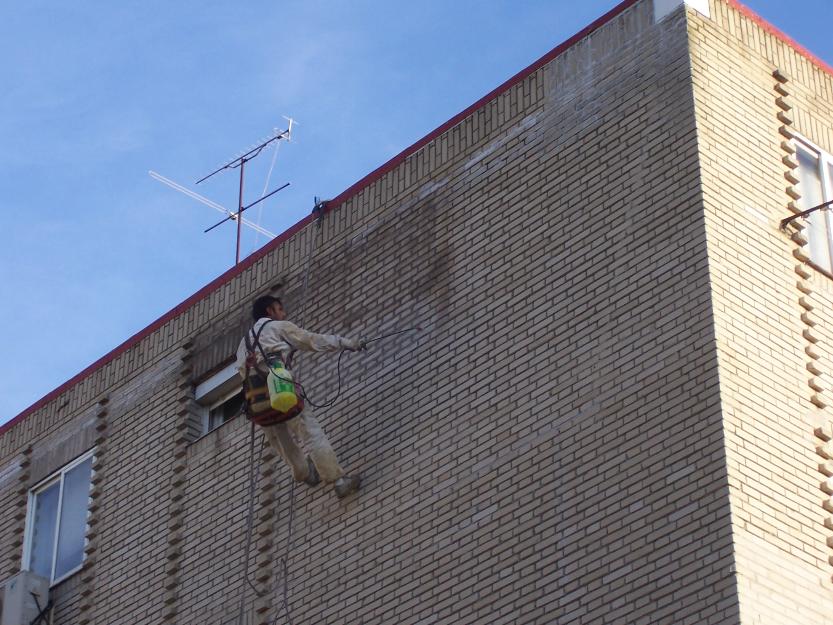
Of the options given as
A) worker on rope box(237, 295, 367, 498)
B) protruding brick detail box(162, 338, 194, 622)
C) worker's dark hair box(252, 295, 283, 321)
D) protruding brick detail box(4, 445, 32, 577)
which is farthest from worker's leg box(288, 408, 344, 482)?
protruding brick detail box(4, 445, 32, 577)

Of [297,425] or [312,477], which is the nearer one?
[297,425]

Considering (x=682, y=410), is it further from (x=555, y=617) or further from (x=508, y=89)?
(x=508, y=89)

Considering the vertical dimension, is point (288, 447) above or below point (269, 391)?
below

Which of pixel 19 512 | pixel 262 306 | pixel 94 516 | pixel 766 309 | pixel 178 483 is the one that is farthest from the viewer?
pixel 19 512

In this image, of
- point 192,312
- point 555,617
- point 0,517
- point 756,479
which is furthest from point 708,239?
point 0,517

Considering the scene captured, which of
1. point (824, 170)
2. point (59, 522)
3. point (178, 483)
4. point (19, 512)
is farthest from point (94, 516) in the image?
point (824, 170)

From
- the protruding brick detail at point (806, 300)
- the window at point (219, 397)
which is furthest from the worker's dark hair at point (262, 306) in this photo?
the protruding brick detail at point (806, 300)

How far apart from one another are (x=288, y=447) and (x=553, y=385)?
10.0 ft

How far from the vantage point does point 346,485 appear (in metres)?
17.6

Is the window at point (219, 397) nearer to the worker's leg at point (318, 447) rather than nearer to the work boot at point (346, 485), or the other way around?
the worker's leg at point (318, 447)

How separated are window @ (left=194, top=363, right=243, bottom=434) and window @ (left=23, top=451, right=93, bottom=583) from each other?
1801mm

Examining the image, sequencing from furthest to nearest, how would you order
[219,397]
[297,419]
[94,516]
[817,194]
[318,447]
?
1. [94,516]
2. [219,397]
3. [297,419]
4. [318,447]
5. [817,194]

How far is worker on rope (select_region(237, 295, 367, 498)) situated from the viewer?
17688 mm

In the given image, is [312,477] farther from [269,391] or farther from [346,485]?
[269,391]
